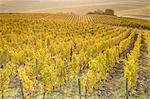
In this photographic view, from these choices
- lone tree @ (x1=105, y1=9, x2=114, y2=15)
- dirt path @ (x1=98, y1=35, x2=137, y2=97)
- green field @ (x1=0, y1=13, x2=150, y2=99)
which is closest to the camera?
green field @ (x1=0, y1=13, x2=150, y2=99)

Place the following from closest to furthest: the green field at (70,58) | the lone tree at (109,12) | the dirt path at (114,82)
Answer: the green field at (70,58), the dirt path at (114,82), the lone tree at (109,12)

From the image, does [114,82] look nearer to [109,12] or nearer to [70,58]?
[70,58]

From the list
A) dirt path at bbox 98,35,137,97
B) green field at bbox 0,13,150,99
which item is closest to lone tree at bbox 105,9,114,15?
green field at bbox 0,13,150,99

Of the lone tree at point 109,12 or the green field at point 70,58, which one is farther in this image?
the lone tree at point 109,12

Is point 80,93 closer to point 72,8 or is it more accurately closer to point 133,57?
point 133,57

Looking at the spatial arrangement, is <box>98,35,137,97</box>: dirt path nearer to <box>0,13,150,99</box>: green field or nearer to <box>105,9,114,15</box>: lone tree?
<box>0,13,150,99</box>: green field

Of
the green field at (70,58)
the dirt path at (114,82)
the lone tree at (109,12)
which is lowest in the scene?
the dirt path at (114,82)

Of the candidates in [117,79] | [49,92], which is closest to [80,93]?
[49,92]

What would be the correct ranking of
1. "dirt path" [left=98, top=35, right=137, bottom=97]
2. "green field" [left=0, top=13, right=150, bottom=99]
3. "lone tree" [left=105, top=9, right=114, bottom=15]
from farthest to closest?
1. "lone tree" [left=105, top=9, right=114, bottom=15]
2. "dirt path" [left=98, top=35, right=137, bottom=97]
3. "green field" [left=0, top=13, right=150, bottom=99]

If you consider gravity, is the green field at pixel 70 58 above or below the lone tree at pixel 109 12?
below

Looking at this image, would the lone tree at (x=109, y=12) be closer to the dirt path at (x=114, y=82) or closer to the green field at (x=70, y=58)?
the green field at (x=70, y=58)

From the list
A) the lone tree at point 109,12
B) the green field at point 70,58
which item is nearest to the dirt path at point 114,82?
the green field at point 70,58

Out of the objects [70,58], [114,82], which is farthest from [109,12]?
[114,82]

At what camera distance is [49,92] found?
7352 millimetres
